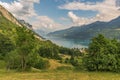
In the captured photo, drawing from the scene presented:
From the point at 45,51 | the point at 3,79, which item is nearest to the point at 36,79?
the point at 3,79

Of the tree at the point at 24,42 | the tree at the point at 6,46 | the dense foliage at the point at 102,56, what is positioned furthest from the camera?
the tree at the point at 6,46

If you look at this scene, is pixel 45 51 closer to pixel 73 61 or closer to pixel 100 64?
pixel 73 61

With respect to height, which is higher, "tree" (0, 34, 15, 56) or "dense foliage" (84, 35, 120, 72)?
"tree" (0, 34, 15, 56)

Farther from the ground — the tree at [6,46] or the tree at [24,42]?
the tree at [6,46]

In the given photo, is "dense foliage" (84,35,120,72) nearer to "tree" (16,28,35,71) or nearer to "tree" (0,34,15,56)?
"tree" (16,28,35,71)

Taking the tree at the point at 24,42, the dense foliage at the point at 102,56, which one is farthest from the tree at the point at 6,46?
the dense foliage at the point at 102,56

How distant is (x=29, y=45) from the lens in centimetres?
7300

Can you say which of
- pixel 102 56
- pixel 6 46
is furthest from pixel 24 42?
pixel 6 46

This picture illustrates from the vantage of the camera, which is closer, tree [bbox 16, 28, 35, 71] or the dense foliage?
the dense foliage

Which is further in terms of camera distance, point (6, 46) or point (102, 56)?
point (6, 46)

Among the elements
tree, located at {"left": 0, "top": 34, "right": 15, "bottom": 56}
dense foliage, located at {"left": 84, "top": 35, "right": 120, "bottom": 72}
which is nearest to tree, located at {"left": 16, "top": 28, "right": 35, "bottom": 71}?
dense foliage, located at {"left": 84, "top": 35, "right": 120, "bottom": 72}

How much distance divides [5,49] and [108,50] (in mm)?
105679

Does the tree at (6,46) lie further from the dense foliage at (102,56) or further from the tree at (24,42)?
the dense foliage at (102,56)

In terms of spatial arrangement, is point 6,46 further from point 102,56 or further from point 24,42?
point 102,56
